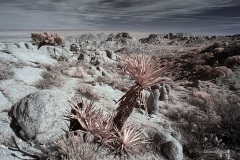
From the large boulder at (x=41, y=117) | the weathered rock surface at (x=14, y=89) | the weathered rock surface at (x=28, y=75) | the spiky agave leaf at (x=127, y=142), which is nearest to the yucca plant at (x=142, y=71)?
the spiky agave leaf at (x=127, y=142)

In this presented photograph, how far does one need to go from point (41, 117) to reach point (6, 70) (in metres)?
4.27

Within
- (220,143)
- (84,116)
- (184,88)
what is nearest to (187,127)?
(220,143)

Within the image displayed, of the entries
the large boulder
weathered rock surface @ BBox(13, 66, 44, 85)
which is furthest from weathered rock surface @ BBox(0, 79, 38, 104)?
the large boulder

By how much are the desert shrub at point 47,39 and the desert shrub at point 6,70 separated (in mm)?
7218

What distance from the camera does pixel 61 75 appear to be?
10.6 m

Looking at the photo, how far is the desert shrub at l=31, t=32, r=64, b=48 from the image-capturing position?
54.8ft

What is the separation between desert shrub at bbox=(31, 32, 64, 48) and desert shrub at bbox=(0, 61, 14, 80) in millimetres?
7218

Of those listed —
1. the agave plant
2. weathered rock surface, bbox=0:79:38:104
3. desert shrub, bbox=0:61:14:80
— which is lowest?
the agave plant

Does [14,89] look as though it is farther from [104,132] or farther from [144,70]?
[144,70]

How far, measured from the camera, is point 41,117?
18.1ft

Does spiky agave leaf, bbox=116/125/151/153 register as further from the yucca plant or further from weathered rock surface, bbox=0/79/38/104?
weathered rock surface, bbox=0/79/38/104

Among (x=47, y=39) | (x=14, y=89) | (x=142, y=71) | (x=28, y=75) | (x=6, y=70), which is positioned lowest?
(x=14, y=89)

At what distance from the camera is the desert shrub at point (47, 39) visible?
16.7 meters

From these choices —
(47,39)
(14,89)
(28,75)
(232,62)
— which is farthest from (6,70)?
(232,62)
